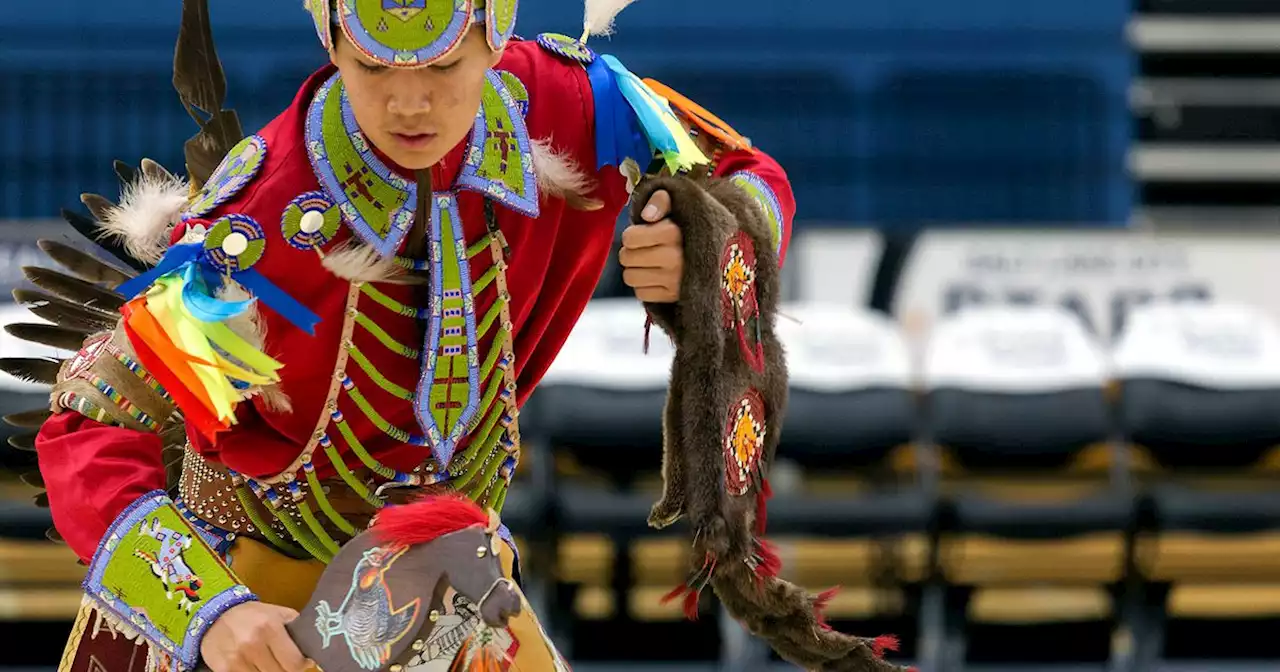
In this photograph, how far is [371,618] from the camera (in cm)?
221

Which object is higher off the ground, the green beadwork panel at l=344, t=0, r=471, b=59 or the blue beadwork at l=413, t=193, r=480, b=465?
the green beadwork panel at l=344, t=0, r=471, b=59

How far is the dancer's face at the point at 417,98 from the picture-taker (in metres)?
2.27

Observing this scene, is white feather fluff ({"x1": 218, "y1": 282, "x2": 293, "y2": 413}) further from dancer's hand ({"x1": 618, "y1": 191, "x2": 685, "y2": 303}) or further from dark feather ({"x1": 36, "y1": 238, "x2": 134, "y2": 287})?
dark feather ({"x1": 36, "y1": 238, "x2": 134, "y2": 287})

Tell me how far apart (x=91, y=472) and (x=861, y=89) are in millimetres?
4508

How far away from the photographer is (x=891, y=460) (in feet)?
18.0

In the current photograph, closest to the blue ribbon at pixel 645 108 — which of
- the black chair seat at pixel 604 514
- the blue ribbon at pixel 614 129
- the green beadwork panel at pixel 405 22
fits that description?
the blue ribbon at pixel 614 129

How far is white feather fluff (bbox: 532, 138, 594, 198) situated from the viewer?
2541 millimetres

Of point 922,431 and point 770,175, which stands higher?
point 770,175

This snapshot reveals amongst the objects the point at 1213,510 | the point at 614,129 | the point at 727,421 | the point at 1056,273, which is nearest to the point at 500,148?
the point at 614,129

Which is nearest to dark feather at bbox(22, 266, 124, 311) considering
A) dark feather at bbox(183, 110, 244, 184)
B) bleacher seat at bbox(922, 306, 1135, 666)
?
dark feather at bbox(183, 110, 244, 184)

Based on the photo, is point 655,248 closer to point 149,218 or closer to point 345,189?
point 345,189

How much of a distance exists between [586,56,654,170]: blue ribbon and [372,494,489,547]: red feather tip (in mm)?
581

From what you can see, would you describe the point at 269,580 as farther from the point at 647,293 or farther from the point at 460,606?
the point at 647,293

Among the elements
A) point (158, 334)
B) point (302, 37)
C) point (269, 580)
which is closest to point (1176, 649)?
point (302, 37)
